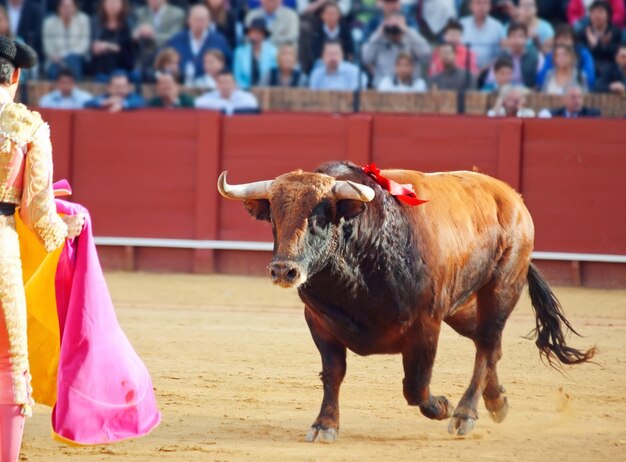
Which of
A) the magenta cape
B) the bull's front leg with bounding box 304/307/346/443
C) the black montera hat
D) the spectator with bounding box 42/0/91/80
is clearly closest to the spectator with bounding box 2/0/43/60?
the spectator with bounding box 42/0/91/80

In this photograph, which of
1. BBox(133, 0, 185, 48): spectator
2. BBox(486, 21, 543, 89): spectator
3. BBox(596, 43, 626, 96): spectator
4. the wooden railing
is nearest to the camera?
BBox(596, 43, 626, 96): spectator

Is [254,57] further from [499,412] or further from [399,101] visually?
[499,412]

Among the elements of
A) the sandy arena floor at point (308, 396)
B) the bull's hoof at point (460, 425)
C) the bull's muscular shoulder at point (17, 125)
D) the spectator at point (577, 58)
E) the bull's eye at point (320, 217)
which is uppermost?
the spectator at point (577, 58)

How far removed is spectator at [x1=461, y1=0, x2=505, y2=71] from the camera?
32.1 ft

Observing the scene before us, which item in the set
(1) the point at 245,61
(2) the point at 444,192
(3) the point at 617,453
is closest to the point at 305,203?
(2) the point at 444,192

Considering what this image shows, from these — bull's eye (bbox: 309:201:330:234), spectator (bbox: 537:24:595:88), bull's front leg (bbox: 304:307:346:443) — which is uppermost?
spectator (bbox: 537:24:595:88)

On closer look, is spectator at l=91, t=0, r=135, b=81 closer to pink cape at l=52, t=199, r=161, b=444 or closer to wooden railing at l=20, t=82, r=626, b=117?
wooden railing at l=20, t=82, r=626, b=117

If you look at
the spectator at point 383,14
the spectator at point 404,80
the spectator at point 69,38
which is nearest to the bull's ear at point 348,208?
the spectator at point 404,80

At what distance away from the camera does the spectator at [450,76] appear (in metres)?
9.68

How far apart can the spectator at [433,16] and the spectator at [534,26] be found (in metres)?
0.63

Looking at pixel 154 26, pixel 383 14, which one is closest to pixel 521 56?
pixel 383 14

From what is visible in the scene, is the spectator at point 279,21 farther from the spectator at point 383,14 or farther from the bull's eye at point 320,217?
the bull's eye at point 320,217

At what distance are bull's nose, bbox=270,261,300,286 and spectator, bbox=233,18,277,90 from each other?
6.54m

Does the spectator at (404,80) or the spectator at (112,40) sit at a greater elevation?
the spectator at (112,40)
